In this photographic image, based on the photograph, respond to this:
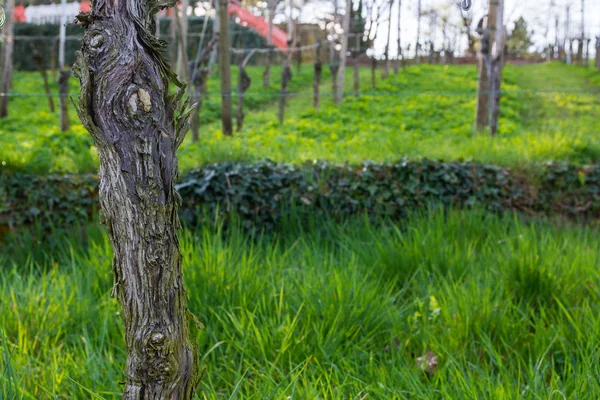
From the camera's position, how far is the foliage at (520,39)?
3688 centimetres

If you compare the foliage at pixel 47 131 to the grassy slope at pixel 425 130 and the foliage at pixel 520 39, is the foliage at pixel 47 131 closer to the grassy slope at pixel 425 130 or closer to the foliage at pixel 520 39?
the grassy slope at pixel 425 130

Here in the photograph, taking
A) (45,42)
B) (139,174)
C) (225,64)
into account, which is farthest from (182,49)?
(45,42)

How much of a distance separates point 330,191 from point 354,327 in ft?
7.04

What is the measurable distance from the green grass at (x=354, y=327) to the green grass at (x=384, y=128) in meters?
1.85

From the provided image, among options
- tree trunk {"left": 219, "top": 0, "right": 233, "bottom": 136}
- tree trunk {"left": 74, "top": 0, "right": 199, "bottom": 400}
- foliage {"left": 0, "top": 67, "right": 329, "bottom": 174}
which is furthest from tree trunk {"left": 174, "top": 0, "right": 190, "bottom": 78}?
tree trunk {"left": 74, "top": 0, "right": 199, "bottom": 400}

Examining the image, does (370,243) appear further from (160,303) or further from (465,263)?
(160,303)

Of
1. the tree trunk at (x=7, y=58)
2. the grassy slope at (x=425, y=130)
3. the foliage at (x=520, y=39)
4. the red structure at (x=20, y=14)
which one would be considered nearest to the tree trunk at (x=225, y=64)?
the grassy slope at (x=425, y=130)

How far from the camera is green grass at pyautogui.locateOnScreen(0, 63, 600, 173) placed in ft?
17.6

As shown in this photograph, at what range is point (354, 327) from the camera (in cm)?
268

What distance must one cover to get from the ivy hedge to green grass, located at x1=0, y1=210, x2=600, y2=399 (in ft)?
3.38

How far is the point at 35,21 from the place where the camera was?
2392 centimetres

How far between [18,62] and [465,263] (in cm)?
2390

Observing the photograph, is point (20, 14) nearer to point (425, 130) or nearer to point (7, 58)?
point (7, 58)

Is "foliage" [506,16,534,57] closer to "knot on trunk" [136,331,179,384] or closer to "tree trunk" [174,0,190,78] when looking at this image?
"tree trunk" [174,0,190,78]
